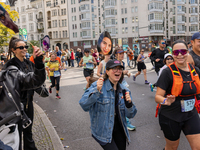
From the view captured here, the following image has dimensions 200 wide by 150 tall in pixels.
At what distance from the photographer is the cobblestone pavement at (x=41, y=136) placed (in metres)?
4.32

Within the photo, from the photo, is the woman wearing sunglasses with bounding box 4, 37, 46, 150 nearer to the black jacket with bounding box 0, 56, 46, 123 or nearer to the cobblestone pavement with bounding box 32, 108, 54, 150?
the black jacket with bounding box 0, 56, 46, 123

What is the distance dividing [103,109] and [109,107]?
0.28 ft

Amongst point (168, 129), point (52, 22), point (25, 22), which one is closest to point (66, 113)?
point (168, 129)

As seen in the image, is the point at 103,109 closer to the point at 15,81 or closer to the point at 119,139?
the point at 119,139

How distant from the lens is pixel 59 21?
234 ft

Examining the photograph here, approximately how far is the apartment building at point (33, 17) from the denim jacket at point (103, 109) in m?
72.4

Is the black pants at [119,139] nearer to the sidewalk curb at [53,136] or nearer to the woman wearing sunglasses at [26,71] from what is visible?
the woman wearing sunglasses at [26,71]

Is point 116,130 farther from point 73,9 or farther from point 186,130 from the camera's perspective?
point 73,9

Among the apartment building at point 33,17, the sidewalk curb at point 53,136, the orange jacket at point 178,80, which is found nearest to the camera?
the orange jacket at point 178,80

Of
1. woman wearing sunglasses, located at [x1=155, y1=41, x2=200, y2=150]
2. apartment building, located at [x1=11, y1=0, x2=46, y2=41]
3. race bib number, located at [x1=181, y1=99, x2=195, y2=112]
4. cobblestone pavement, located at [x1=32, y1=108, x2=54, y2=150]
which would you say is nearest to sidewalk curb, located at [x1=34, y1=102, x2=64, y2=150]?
cobblestone pavement, located at [x1=32, y1=108, x2=54, y2=150]

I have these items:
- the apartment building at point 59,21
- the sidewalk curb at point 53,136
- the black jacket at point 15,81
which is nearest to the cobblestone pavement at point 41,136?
the sidewalk curb at point 53,136

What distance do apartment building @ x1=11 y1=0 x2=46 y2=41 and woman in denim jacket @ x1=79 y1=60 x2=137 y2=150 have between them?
7232 cm

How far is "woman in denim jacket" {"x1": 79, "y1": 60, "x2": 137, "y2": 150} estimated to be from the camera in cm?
283

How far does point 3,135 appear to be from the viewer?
1.89 metres
